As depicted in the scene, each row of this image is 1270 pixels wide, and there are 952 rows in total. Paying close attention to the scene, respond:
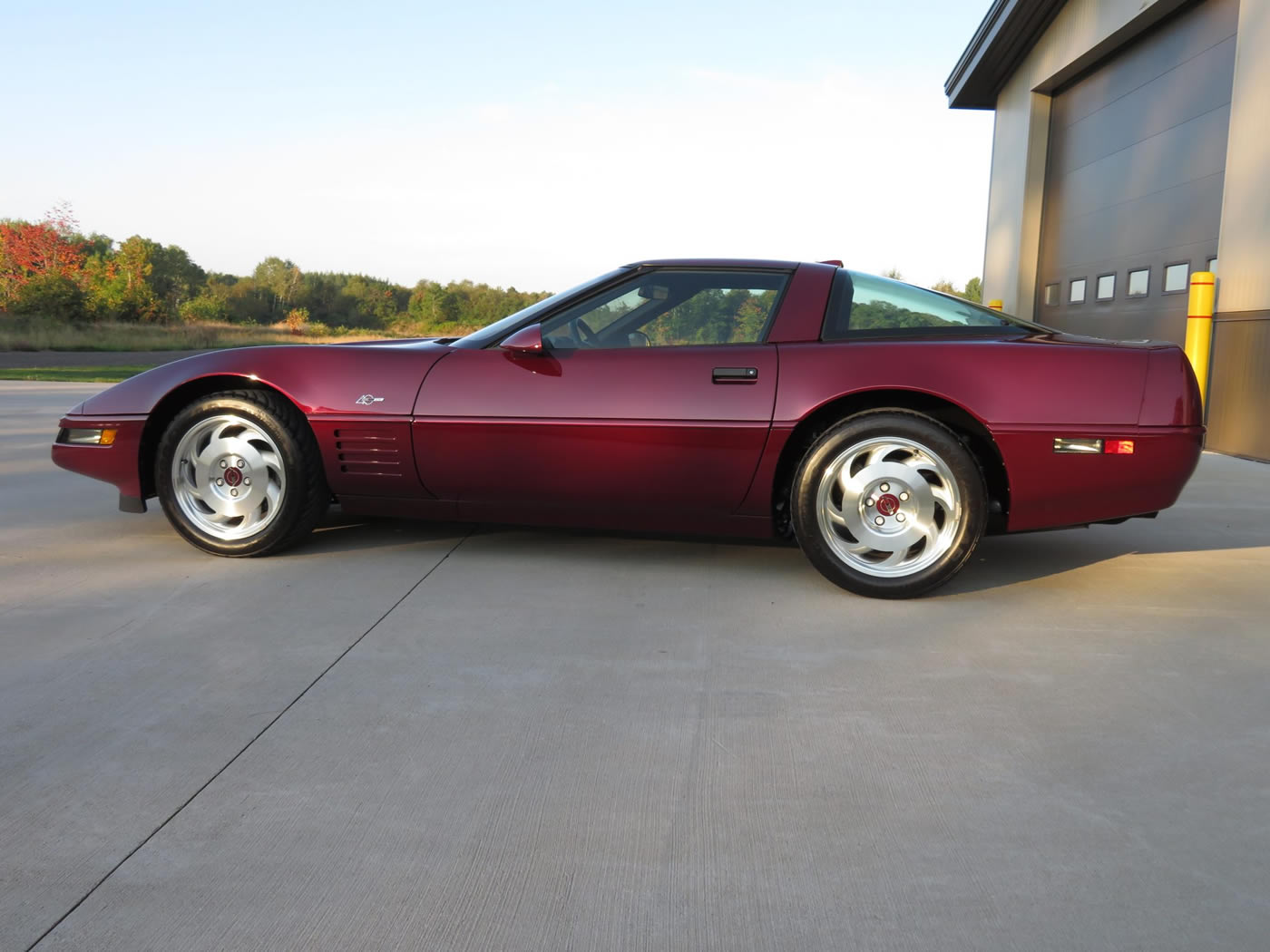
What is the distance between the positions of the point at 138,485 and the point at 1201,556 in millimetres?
4639

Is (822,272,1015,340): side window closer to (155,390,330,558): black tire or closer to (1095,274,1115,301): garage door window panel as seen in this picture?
(155,390,330,558): black tire

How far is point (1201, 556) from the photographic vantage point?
178 inches

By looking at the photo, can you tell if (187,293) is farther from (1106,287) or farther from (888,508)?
(888,508)

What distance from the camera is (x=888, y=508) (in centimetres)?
374

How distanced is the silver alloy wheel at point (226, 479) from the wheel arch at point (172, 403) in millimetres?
178

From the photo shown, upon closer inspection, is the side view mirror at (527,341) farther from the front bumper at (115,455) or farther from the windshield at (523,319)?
the front bumper at (115,455)

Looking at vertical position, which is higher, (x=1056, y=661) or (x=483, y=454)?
(x=483, y=454)

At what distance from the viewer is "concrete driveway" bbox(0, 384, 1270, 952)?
5.67 feet

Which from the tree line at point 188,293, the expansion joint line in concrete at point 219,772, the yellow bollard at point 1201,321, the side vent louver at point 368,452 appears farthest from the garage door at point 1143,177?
the tree line at point 188,293

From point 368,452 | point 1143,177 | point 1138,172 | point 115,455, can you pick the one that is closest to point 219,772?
point 368,452

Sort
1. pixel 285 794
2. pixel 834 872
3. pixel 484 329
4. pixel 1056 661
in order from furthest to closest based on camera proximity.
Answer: pixel 484 329, pixel 1056 661, pixel 285 794, pixel 834 872

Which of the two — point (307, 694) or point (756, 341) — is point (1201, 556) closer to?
point (756, 341)

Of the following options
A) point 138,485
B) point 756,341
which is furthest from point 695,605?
point 138,485

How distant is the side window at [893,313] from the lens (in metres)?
3.90
